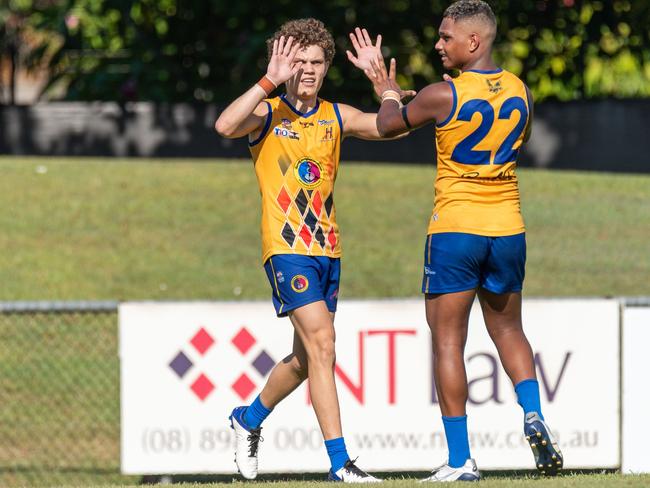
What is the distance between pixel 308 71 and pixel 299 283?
1.02 m

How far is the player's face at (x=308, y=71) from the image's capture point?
19.2 ft

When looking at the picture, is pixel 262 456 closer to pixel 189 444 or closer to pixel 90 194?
pixel 189 444

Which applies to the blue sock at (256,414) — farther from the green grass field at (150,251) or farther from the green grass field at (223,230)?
the green grass field at (223,230)

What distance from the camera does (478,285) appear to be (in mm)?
5621

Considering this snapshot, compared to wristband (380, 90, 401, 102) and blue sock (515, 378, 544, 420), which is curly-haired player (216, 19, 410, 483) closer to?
wristband (380, 90, 401, 102)

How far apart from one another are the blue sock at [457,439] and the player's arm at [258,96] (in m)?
1.66

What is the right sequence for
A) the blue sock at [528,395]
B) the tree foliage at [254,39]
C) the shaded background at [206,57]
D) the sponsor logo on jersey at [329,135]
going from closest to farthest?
the blue sock at [528,395], the sponsor logo on jersey at [329,135], the shaded background at [206,57], the tree foliage at [254,39]

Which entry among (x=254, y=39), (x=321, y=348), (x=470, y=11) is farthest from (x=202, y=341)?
(x=254, y=39)

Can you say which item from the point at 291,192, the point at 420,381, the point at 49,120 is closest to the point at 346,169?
the point at 49,120

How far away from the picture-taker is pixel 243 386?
309 inches

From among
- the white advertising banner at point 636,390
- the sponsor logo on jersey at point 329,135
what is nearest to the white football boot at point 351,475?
the sponsor logo on jersey at point 329,135

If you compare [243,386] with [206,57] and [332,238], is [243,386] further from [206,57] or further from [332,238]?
[206,57]

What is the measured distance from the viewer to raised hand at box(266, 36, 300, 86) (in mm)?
5715

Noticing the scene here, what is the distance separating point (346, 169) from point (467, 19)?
1089 centimetres
